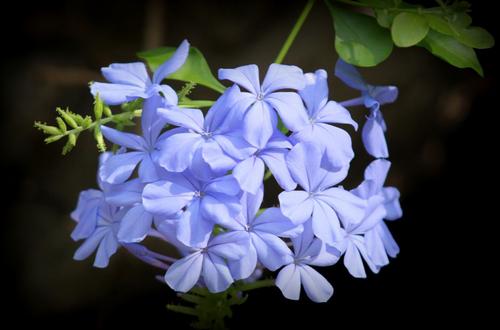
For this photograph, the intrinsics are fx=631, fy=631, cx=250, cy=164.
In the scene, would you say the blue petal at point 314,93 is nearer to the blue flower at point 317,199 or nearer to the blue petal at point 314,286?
the blue flower at point 317,199

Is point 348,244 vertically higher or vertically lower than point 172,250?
higher

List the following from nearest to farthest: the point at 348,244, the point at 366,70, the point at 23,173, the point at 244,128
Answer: the point at 244,128, the point at 348,244, the point at 366,70, the point at 23,173

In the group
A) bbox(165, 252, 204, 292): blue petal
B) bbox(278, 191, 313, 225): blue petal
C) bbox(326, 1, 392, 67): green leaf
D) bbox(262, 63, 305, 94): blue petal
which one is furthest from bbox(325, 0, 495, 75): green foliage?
bbox(165, 252, 204, 292): blue petal

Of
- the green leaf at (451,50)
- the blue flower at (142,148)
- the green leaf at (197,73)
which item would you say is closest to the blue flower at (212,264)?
the blue flower at (142,148)

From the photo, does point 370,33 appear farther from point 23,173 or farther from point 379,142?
point 23,173

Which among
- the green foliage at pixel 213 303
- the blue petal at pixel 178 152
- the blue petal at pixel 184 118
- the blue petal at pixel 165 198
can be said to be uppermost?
the blue petal at pixel 184 118

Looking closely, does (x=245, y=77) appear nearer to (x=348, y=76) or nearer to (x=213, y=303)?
(x=348, y=76)

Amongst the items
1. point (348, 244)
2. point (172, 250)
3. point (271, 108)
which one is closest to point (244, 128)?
point (271, 108)
